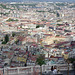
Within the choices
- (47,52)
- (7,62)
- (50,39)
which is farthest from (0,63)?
(50,39)

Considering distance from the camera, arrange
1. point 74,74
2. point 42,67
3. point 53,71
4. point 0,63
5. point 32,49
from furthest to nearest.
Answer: point 32,49 < point 0,63 < point 42,67 < point 74,74 < point 53,71

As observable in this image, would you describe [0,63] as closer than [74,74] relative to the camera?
No

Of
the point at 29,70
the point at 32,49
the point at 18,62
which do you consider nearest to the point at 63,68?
the point at 29,70

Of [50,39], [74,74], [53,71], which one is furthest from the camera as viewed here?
[50,39]

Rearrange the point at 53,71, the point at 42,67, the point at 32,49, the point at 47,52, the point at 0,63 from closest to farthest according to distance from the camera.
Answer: the point at 53,71
the point at 42,67
the point at 0,63
the point at 47,52
the point at 32,49

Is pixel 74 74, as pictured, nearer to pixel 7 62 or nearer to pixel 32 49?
pixel 7 62

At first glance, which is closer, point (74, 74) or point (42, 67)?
point (74, 74)

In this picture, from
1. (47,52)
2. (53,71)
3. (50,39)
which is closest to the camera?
(53,71)

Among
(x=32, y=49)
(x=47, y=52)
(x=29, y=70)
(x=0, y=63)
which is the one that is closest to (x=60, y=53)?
(x=47, y=52)

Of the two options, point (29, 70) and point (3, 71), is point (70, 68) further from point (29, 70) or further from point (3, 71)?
point (3, 71)
